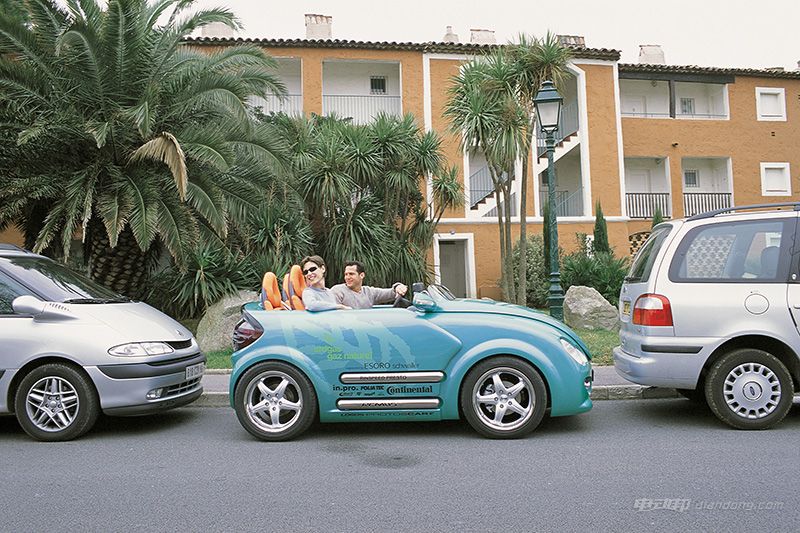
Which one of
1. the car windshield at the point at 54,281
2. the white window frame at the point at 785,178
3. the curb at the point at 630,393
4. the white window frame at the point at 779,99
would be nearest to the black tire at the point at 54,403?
the car windshield at the point at 54,281

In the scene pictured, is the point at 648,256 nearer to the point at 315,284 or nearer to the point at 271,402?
the point at 315,284

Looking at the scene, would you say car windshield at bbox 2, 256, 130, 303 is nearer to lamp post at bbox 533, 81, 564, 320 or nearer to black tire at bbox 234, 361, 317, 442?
black tire at bbox 234, 361, 317, 442

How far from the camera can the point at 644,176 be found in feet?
83.8

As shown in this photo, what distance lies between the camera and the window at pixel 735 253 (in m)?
5.67

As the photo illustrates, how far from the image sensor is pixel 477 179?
21.9 m

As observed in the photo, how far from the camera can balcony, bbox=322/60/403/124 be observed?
21.3m

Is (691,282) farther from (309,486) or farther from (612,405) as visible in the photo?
(309,486)

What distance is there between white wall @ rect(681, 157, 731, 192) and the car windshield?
24.0 metres

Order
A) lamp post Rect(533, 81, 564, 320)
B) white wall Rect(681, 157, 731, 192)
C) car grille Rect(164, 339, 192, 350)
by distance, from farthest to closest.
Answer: white wall Rect(681, 157, 731, 192), lamp post Rect(533, 81, 564, 320), car grille Rect(164, 339, 192, 350)

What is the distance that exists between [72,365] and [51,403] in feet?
1.21

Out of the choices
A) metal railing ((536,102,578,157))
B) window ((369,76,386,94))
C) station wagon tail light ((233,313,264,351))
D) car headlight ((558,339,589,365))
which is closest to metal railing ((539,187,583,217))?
metal railing ((536,102,578,157))

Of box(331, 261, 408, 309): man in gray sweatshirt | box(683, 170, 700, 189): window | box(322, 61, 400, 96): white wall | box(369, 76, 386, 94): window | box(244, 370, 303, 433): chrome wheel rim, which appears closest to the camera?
box(244, 370, 303, 433): chrome wheel rim

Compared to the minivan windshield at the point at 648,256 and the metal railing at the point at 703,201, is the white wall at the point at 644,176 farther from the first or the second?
the minivan windshield at the point at 648,256

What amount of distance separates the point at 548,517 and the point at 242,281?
1011cm
